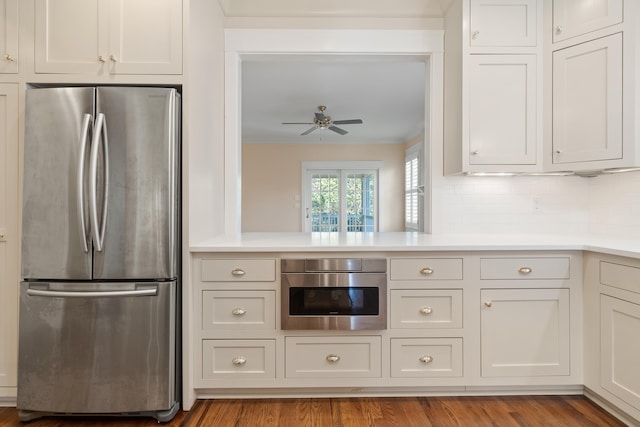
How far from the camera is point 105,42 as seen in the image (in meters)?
1.98

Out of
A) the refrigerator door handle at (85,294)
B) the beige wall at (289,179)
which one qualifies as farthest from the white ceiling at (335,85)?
the refrigerator door handle at (85,294)

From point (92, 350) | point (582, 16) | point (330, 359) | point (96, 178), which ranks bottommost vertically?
point (330, 359)

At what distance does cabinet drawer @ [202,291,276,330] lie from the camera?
2.10 metres

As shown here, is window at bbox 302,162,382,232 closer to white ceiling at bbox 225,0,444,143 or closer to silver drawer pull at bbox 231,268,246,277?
white ceiling at bbox 225,0,444,143

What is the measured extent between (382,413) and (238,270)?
3.47 ft

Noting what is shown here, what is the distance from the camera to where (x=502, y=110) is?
2.44m

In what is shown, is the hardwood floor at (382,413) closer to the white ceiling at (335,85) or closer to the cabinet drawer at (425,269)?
the cabinet drawer at (425,269)

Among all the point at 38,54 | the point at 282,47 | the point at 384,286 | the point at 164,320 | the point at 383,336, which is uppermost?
the point at 282,47

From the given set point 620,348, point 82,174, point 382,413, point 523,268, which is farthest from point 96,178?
point 620,348

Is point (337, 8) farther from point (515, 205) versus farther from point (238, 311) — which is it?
point (238, 311)

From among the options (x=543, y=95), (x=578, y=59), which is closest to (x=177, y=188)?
(x=543, y=95)

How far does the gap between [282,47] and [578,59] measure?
187cm

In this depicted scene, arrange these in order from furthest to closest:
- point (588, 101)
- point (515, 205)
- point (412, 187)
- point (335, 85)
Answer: point (412, 187) → point (335, 85) → point (515, 205) → point (588, 101)

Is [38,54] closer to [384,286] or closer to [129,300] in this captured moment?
[129,300]
